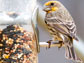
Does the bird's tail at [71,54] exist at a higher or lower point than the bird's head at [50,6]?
lower

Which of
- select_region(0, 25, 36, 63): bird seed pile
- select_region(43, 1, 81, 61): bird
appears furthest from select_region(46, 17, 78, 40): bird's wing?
select_region(0, 25, 36, 63): bird seed pile

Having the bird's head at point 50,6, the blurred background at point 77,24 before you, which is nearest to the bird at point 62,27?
the bird's head at point 50,6

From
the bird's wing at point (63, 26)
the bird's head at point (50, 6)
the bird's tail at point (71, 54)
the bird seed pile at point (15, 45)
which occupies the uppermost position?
the bird's head at point (50, 6)

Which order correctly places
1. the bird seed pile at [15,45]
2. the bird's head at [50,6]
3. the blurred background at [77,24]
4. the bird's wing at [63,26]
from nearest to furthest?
the bird seed pile at [15,45] < the bird's wing at [63,26] < the bird's head at [50,6] < the blurred background at [77,24]

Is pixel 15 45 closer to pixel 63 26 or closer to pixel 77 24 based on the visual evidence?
pixel 63 26

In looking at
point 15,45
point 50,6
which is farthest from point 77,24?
point 15,45

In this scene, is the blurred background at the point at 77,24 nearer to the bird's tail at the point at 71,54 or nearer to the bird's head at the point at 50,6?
the bird's head at the point at 50,6

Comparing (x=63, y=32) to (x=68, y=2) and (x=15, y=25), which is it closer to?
(x=15, y=25)

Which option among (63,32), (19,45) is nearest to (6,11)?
(19,45)
